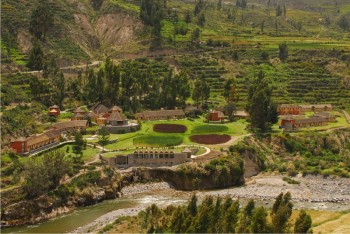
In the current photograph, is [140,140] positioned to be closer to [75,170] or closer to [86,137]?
[86,137]

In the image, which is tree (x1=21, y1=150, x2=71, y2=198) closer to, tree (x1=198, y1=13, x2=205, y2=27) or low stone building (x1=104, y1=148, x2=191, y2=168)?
low stone building (x1=104, y1=148, x2=191, y2=168)

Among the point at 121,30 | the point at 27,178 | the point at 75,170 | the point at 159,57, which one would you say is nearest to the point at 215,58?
the point at 159,57

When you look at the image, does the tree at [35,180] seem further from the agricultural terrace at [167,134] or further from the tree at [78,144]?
the agricultural terrace at [167,134]

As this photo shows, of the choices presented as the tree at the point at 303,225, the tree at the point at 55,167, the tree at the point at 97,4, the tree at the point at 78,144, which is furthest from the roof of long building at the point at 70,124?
the tree at the point at 97,4

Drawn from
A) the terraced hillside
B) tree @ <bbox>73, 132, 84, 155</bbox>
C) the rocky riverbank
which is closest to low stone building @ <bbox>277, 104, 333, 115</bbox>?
the terraced hillside

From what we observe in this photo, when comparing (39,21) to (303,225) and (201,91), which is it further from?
(303,225)
